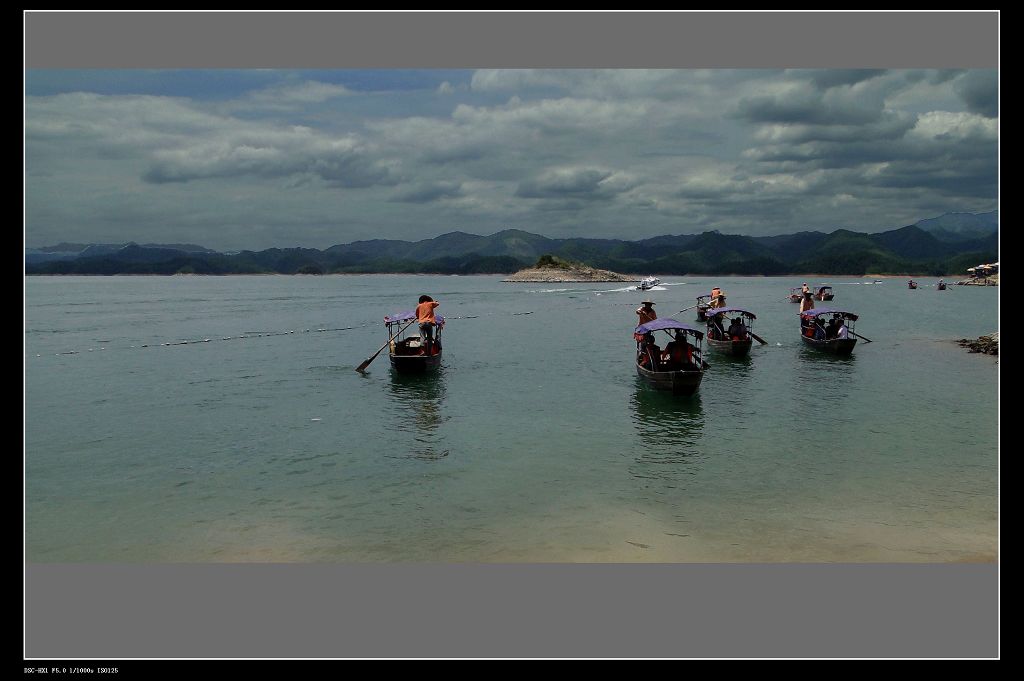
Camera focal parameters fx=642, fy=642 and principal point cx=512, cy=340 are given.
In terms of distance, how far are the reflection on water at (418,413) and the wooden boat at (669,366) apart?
821 cm

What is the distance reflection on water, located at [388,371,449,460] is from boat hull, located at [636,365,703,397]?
821cm

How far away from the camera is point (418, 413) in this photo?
22.8 m

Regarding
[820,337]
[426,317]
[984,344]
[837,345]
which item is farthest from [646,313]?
[984,344]

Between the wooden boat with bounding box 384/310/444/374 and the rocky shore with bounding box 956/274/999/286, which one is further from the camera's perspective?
the rocky shore with bounding box 956/274/999/286

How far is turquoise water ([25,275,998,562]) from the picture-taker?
38.5 feet

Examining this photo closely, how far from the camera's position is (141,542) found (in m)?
12.0

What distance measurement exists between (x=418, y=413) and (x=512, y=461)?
6864 mm

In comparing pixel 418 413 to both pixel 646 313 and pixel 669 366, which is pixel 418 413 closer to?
pixel 669 366

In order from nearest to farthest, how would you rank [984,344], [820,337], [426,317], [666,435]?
1. [666,435]
2. [426,317]
3. [820,337]
4. [984,344]

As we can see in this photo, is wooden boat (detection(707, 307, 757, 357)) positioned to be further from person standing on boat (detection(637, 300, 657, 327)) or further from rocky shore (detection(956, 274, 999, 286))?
rocky shore (detection(956, 274, 999, 286))

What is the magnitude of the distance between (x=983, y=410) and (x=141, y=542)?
25.2m

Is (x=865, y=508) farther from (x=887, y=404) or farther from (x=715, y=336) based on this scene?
(x=715, y=336)

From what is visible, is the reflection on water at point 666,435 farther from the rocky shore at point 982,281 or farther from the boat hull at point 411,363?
the rocky shore at point 982,281

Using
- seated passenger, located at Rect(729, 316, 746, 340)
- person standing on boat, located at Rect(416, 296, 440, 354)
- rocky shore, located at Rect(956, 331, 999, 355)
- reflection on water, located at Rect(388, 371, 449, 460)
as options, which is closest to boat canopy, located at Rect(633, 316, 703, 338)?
reflection on water, located at Rect(388, 371, 449, 460)
